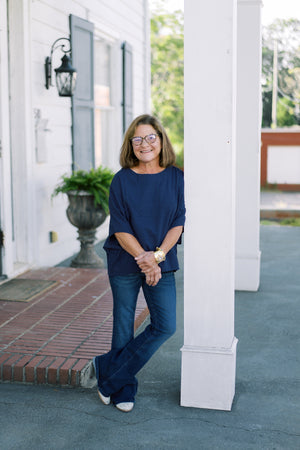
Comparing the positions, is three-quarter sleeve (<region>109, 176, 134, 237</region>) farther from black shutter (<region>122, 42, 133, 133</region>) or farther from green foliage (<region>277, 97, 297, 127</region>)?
green foliage (<region>277, 97, 297, 127</region>)

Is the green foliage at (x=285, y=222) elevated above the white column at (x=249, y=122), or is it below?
below

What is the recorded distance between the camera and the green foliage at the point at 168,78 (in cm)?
3100

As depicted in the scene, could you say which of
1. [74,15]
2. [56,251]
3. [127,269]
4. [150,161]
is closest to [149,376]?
[127,269]

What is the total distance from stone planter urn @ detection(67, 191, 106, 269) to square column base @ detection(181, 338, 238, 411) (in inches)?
131

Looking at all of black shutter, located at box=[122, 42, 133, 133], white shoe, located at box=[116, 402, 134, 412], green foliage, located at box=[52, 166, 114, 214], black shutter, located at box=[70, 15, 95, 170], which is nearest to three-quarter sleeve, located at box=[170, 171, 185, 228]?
white shoe, located at box=[116, 402, 134, 412]

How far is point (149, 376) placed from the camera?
3.90m

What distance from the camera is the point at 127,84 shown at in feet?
31.0

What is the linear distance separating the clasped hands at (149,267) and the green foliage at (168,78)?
2791cm

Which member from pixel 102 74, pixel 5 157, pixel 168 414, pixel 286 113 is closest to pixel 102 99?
pixel 102 74

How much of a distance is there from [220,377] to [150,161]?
4.00 ft

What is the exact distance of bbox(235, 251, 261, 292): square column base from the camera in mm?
6043

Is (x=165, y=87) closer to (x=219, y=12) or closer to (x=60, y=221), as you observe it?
(x=60, y=221)

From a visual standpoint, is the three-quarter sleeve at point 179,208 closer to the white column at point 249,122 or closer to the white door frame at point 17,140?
the white column at point 249,122

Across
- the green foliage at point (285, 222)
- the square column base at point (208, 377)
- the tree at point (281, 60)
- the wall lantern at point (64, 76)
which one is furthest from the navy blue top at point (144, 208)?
the tree at point (281, 60)
